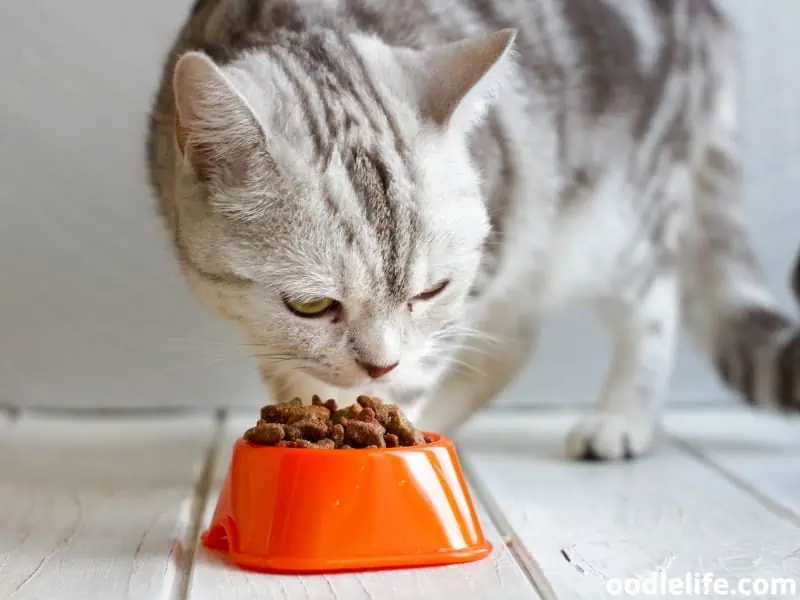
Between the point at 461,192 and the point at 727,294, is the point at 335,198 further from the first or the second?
the point at 727,294

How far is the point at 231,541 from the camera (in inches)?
39.9

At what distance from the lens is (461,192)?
1162 mm

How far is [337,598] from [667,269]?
3.18 feet

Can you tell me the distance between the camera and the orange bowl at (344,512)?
3.15 feet

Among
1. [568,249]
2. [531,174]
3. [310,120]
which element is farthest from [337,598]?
[568,249]

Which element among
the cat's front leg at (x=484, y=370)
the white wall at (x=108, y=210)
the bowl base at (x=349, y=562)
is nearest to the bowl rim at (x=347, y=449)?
the bowl base at (x=349, y=562)

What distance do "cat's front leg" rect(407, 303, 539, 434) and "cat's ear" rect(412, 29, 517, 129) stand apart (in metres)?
0.54

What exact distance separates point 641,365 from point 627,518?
1.67 ft

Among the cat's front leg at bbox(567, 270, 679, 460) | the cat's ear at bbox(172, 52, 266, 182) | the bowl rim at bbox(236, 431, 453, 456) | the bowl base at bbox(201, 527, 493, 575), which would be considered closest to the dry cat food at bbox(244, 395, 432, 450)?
the bowl rim at bbox(236, 431, 453, 456)

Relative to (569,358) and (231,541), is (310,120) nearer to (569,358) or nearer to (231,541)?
(231,541)

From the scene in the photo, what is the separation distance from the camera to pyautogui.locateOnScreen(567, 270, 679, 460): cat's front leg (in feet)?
5.35

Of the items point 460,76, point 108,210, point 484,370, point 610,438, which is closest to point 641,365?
point 610,438

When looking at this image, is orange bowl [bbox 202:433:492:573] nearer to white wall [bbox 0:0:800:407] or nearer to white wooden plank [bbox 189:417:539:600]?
white wooden plank [bbox 189:417:539:600]

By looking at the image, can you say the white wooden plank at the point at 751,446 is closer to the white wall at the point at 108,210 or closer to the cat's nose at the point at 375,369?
the white wall at the point at 108,210
